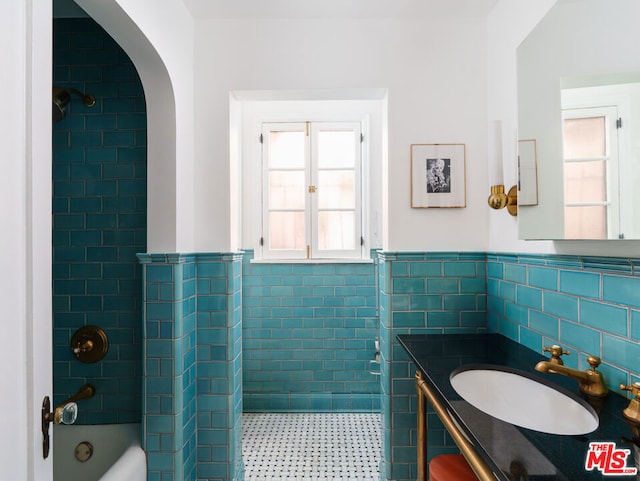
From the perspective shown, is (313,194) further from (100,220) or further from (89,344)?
(89,344)

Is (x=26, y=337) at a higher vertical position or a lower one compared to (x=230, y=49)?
lower

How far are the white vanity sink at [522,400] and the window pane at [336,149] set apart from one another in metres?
1.94

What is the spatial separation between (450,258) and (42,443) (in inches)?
68.4

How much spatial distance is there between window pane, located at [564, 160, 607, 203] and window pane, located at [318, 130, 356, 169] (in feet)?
6.13

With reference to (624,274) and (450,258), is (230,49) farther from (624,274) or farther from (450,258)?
(624,274)

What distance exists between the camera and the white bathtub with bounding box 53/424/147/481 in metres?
1.74

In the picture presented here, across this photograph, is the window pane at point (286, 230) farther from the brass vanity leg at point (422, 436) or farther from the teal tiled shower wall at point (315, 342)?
the brass vanity leg at point (422, 436)

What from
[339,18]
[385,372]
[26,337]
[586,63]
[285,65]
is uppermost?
[339,18]

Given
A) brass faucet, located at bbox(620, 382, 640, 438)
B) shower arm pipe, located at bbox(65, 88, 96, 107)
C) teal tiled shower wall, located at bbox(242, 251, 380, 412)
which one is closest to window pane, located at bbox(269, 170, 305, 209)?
teal tiled shower wall, located at bbox(242, 251, 380, 412)

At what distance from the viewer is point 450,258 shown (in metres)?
1.87

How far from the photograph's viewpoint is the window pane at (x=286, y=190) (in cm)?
288

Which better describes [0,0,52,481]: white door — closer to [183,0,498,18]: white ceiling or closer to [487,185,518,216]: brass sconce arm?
[183,0,498,18]: white ceiling

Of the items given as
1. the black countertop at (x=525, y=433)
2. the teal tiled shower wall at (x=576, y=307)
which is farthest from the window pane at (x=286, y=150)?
the black countertop at (x=525, y=433)

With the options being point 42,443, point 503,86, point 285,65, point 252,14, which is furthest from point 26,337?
point 503,86
